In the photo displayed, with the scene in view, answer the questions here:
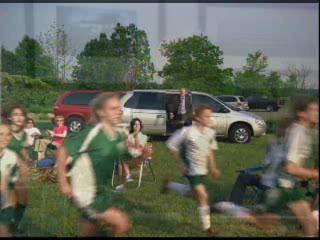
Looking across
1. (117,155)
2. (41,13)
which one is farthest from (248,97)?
(41,13)

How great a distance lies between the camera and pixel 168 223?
415cm

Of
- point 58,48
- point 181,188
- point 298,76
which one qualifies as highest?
point 58,48

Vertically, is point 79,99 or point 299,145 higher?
point 79,99

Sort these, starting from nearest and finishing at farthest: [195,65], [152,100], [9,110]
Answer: [9,110] → [195,65] → [152,100]

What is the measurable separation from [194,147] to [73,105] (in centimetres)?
127

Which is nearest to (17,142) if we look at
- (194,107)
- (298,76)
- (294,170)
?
(194,107)

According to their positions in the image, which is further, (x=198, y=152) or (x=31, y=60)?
(x=31, y=60)

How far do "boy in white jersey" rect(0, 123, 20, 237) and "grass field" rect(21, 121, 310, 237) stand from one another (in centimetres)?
44

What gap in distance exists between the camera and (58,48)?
4.09m

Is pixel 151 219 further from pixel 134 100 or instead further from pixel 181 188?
pixel 134 100

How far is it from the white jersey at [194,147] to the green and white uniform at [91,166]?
34.3 inches

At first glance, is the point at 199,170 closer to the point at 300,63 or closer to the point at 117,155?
the point at 117,155

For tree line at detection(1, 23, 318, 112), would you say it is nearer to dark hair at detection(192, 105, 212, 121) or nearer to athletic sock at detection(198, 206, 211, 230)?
dark hair at detection(192, 105, 212, 121)

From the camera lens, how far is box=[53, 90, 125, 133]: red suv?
4254 millimetres
